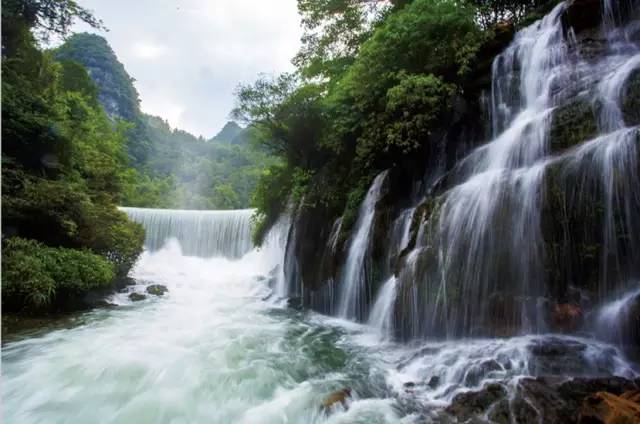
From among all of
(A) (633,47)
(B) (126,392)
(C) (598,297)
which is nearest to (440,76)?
(A) (633,47)

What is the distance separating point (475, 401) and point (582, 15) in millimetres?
7620

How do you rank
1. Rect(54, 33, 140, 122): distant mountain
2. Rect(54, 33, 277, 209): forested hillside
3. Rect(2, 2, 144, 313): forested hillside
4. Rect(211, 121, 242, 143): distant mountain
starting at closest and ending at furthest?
1. Rect(2, 2, 144, 313): forested hillside
2. Rect(54, 33, 277, 209): forested hillside
3. Rect(54, 33, 140, 122): distant mountain
4. Rect(211, 121, 242, 143): distant mountain

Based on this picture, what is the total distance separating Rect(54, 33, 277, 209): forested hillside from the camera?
38875 millimetres

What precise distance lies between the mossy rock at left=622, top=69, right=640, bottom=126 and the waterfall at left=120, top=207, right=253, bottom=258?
17985 mm

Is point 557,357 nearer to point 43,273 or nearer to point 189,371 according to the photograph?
point 189,371

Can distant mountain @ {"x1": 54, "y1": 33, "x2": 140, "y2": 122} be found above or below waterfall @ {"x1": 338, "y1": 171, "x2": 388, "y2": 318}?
above

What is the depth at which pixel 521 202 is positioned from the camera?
4.79 metres

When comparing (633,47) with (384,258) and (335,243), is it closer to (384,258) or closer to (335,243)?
(384,258)

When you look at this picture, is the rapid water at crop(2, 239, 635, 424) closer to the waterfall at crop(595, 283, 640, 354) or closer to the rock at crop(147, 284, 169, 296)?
the waterfall at crop(595, 283, 640, 354)

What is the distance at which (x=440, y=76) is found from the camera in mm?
7645

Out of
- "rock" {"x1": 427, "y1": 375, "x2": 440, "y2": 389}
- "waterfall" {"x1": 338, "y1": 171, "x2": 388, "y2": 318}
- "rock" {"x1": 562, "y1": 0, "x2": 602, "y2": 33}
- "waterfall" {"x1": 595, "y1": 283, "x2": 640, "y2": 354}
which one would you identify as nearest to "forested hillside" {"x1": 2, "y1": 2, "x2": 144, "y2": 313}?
"waterfall" {"x1": 338, "y1": 171, "x2": 388, "y2": 318}

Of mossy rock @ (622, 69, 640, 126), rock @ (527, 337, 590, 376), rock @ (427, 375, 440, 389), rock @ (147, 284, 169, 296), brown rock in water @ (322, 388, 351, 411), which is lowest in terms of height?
rock @ (147, 284, 169, 296)

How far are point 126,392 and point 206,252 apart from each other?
56.8 feet

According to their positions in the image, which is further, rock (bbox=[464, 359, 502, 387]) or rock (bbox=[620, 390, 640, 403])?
rock (bbox=[464, 359, 502, 387])
